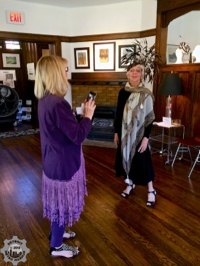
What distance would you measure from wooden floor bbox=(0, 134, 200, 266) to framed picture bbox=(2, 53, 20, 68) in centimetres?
453

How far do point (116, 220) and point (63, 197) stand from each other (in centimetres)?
85

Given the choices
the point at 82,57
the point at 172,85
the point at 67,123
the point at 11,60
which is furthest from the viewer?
the point at 11,60

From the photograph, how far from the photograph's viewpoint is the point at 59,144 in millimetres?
1377

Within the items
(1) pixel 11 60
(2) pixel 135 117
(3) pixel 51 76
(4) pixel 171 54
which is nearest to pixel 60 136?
(3) pixel 51 76

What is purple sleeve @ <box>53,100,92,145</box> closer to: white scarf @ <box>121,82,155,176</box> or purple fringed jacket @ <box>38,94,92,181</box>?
purple fringed jacket @ <box>38,94,92,181</box>

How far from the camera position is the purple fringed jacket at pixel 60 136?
4.22ft

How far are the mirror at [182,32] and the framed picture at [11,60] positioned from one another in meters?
4.70

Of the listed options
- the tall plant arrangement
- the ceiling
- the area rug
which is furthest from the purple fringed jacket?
the ceiling

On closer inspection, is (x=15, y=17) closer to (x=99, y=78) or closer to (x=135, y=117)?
(x=99, y=78)

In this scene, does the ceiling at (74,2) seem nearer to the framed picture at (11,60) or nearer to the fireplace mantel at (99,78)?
the fireplace mantel at (99,78)

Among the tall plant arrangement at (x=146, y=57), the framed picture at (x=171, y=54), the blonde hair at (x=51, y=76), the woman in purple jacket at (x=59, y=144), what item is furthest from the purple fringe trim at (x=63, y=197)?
the framed picture at (x=171, y=54)

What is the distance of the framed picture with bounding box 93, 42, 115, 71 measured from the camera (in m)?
4.98

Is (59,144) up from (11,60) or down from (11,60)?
down

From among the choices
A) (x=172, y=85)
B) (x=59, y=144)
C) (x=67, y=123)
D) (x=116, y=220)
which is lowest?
(x=116, y=220)
